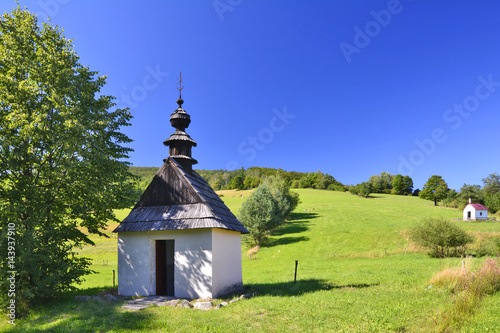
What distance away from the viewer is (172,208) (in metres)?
13.1

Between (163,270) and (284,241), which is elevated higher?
(163,270)

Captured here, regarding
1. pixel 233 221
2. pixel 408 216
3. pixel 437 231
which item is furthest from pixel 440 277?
pixel 408 216

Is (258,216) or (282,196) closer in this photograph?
(258,216)

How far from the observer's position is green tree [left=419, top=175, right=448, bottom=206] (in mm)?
78188

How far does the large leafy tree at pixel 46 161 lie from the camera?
32.4 ft

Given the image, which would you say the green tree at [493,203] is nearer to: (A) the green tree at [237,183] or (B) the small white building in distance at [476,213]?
(B) the small white building in distance at [476,213]

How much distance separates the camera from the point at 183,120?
16719 millimetres

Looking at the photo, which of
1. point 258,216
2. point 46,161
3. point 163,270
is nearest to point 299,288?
point 163,270

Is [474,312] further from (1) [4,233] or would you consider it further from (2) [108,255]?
(2) [108,255]

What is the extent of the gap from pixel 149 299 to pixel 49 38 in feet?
42.1

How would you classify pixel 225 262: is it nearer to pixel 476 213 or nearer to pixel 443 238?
pixel 443 238

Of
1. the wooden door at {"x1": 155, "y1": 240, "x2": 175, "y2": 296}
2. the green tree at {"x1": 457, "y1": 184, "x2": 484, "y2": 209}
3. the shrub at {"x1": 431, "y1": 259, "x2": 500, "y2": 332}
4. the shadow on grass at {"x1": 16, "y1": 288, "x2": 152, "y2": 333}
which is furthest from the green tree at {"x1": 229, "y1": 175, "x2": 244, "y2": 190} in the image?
the shadow on grass at {"x1": 16, "y1": 288, "x2": 152, "y2": 333}

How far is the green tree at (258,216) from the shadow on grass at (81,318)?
2824 centimetres

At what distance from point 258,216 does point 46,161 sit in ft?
97.6
